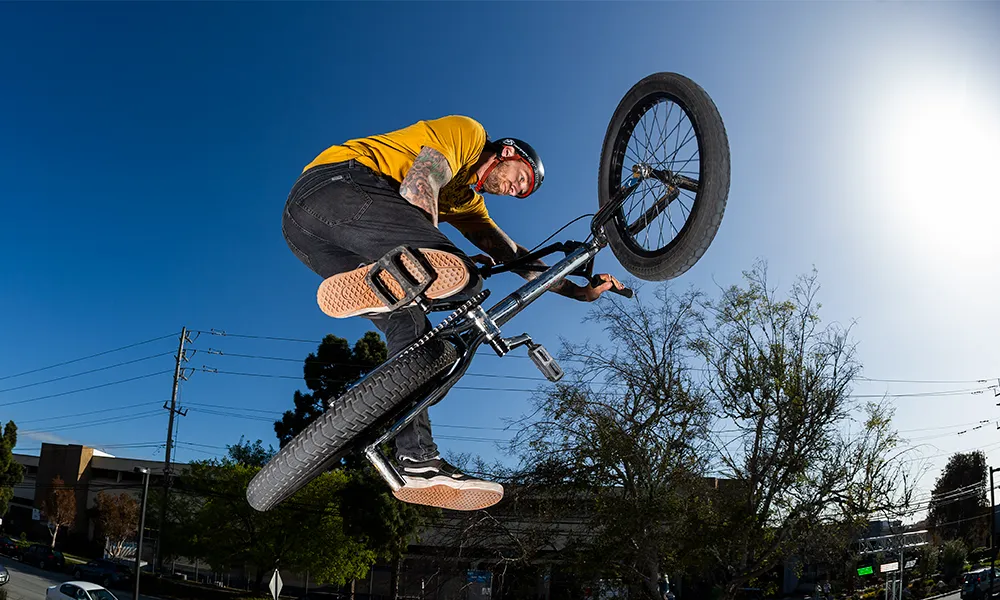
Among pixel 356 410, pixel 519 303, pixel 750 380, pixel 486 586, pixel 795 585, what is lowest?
pixel 795 585

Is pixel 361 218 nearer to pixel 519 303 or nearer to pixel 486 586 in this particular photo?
pixel 519 303

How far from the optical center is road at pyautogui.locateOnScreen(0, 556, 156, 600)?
2560 cm

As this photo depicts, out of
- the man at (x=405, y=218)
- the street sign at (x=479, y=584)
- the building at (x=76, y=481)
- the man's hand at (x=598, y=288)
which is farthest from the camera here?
the building at (x=76, y=481)

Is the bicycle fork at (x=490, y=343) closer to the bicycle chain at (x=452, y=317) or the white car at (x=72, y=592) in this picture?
the bicycle chain at (x=452, y=317)

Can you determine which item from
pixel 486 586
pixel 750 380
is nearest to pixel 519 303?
pixel 486 586

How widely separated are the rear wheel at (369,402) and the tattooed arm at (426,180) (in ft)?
1.40

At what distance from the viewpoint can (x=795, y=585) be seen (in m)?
39.1

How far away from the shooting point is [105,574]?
3178 cm

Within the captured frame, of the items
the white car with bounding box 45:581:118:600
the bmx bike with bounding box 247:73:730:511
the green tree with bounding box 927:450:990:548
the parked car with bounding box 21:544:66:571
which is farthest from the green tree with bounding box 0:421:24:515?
the green tree with bounding box 927:450:990:548

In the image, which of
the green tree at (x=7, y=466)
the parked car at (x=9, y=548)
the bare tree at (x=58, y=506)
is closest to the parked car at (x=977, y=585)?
the green tree at (x=7, y=466)

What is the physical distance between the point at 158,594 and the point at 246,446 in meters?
7.37

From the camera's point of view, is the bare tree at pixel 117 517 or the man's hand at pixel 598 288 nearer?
the man's hand at pixel 598 288

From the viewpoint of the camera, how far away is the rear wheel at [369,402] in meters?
2.12

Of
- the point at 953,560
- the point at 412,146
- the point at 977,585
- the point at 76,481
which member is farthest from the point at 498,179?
the point at 76,481
